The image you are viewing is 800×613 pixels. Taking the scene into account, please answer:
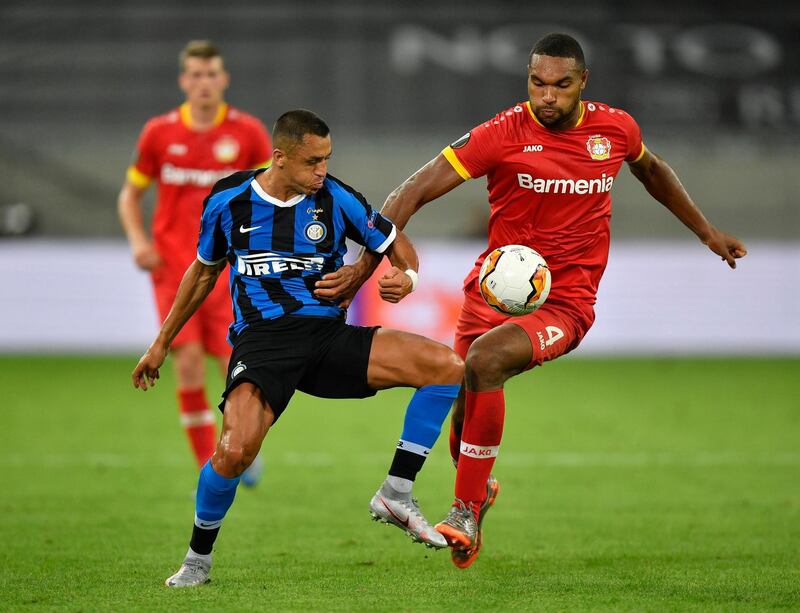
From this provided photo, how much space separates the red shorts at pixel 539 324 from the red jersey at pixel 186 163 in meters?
2.33

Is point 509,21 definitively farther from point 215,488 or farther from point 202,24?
point 215,488

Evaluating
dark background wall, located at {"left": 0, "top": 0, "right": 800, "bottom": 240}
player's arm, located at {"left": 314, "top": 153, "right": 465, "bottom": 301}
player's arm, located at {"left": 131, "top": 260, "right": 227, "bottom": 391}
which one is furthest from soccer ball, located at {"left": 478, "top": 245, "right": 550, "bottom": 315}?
dark background wall, located at {"left": 0, "top": 0, "right": 800, "bottom": 240}

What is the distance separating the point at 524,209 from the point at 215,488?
197 centimetres

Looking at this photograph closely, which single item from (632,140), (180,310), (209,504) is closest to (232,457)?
(209,504)

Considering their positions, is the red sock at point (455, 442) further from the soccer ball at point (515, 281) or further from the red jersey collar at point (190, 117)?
the red jersey collar at point (190, 117)

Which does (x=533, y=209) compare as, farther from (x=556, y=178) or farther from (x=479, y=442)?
(x=479, y=442)

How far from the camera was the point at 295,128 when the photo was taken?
17.0 ft

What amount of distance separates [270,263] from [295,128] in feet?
1.96

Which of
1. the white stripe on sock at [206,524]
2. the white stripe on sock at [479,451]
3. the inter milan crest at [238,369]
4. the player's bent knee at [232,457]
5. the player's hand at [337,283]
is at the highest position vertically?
the player's hand at [337,283]

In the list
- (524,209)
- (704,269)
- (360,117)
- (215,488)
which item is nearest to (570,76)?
(524,209)

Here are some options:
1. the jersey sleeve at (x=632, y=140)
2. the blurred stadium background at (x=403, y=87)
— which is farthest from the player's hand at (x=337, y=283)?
the blurred stadium background at (x=403, y=87)

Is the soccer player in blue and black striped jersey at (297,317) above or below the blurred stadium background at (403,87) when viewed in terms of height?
above

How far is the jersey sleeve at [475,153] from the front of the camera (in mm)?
5688

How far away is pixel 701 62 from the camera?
18703 millimetres
